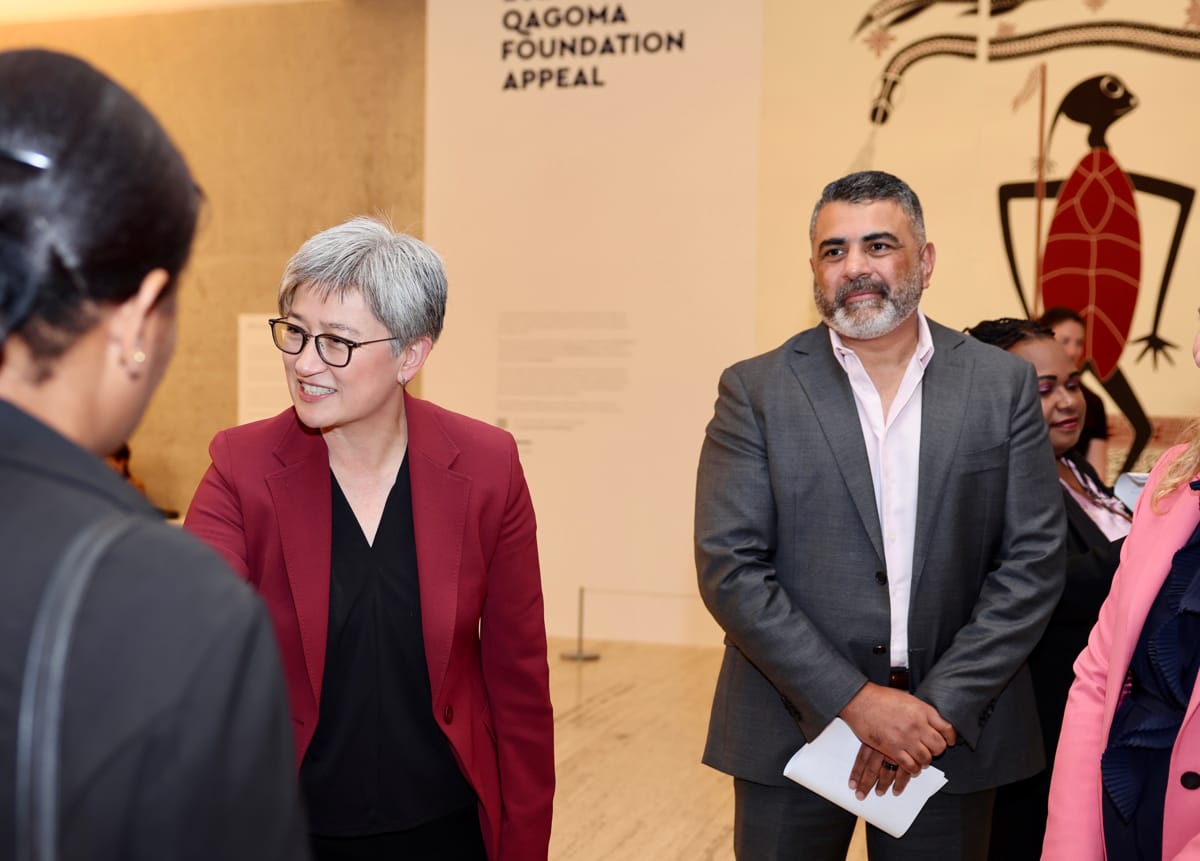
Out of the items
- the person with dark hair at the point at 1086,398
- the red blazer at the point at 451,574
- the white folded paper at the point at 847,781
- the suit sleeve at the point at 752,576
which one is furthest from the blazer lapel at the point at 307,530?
the person with dark hair at the point at 1086,398

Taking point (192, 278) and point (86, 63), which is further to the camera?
point (192, 278)

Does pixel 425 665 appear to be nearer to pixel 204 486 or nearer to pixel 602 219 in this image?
pixel 204 486

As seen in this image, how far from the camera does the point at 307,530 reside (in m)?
2.10

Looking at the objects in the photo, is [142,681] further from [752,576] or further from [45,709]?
[752,576]

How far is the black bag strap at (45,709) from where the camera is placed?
783mm

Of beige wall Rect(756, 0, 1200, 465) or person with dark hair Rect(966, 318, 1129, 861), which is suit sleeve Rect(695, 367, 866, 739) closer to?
person with dark hair Rect(966, 318, 1129, 861)

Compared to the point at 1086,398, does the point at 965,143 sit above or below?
above

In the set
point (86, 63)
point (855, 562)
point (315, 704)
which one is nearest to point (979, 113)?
point (855, 562)

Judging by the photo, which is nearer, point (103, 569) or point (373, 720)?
point (103, 569)

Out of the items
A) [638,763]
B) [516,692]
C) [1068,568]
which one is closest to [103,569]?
[516,692]

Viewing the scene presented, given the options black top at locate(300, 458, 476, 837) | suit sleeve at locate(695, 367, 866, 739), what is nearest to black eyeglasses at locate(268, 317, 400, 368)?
black top at locate(300, 458, 476, 837)

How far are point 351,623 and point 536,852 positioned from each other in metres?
0.56

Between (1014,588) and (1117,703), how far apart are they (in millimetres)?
733

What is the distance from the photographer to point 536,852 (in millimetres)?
2201
